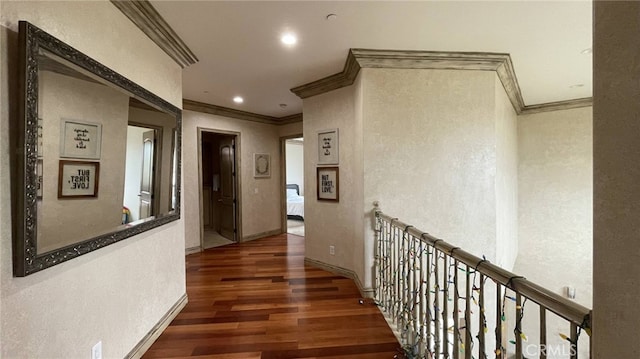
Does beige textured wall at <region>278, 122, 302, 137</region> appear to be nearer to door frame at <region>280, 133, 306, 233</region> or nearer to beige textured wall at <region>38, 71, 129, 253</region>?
door frame at <region>280, 133, 306, 233</region>

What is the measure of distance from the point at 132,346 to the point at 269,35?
2.62 meters

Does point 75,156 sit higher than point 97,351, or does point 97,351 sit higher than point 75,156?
point 75,156

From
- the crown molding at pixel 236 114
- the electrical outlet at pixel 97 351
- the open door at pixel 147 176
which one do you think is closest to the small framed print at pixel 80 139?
the open door at pixel 147 176

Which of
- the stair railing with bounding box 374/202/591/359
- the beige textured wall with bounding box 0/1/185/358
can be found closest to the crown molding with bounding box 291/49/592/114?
the stair railing with bounding box 374/202/591/359

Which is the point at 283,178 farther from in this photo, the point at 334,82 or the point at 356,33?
the point at 356,33

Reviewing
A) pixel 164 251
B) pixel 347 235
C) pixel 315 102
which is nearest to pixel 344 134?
pixel 315 102

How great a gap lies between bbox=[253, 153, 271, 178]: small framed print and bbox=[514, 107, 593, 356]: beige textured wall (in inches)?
194

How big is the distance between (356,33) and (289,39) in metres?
0.60

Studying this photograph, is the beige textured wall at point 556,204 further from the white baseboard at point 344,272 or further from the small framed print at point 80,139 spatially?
the small framed print at point 80,139

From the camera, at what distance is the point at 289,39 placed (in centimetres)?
246

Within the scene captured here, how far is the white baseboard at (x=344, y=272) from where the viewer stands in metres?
2.88

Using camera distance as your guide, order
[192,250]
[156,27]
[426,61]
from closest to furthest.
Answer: [156,27], [426,61], [192,250]

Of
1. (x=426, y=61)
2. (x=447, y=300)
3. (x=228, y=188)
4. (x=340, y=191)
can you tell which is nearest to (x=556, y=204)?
(x=426, y=61)

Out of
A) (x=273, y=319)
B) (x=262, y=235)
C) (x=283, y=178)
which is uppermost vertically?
(x=283, y=178)
